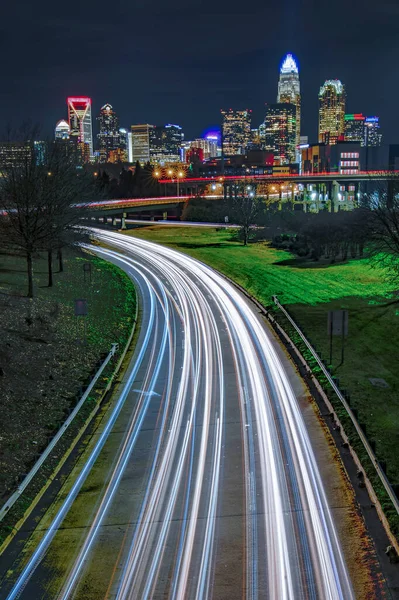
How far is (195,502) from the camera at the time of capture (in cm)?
1247

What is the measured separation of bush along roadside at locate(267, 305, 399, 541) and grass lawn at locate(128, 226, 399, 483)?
0.58 metres

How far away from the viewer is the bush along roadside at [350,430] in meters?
11.5

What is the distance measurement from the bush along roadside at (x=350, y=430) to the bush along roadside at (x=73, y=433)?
22.6ft

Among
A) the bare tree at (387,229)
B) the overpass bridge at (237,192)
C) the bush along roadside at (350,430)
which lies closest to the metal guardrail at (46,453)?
the bush along roadside at (350,430)

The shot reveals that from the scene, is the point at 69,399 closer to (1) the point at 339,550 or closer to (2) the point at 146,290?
(1) the point at 339,550

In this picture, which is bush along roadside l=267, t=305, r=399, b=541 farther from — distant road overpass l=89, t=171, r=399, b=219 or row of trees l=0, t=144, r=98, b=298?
distant road overpass l=89, t=171, r=399, b=219

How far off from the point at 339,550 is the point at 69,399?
1012 cm

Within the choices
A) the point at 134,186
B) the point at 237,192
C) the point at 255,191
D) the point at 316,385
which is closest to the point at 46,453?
the point at 316,385

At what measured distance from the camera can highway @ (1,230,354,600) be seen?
389 inches

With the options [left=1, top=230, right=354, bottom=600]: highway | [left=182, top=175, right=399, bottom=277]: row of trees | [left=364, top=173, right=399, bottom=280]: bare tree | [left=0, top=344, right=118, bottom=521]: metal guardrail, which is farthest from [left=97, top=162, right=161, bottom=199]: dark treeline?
[left=0, top=344, right=118, bottom=521]: metal guardrail

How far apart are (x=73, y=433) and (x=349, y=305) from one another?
20992 millimetres

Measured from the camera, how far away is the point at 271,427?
53.8 feet

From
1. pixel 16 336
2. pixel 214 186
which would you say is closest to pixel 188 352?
pixel 16 336

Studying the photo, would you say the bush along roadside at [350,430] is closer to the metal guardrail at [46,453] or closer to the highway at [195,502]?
the highway at [195,502]
